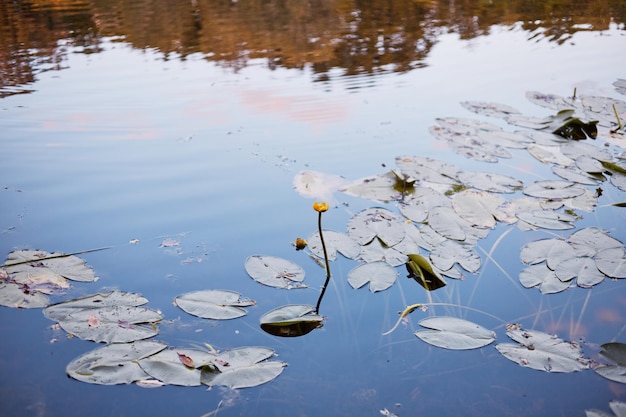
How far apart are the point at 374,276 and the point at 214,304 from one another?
51 cm

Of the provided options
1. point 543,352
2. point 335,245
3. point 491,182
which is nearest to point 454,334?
point 543,352

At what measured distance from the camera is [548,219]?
1.95 metres

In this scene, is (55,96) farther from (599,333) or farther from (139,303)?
(599,333)

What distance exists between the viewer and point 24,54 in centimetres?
427

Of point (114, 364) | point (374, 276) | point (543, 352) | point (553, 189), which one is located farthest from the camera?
point (553, 189)

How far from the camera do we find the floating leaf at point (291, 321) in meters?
1.46

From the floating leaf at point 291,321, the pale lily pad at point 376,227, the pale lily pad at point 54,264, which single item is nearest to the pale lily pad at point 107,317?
the pale lily pad at point 54,264

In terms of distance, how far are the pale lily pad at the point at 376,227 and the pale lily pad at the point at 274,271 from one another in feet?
0.89

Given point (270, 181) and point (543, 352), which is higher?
point (270, 181)

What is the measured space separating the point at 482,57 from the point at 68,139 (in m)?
3.33

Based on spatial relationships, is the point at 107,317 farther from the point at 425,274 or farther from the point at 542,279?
the point at 542,279

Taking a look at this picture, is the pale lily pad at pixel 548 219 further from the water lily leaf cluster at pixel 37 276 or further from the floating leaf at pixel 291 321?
the water lily leaf cluster at pixel 37 276

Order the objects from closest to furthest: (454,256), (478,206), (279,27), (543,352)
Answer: (543,352) → (454,256) → (478,206) → (279,27)

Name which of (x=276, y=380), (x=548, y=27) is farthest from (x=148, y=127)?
(x=548, y=27)
